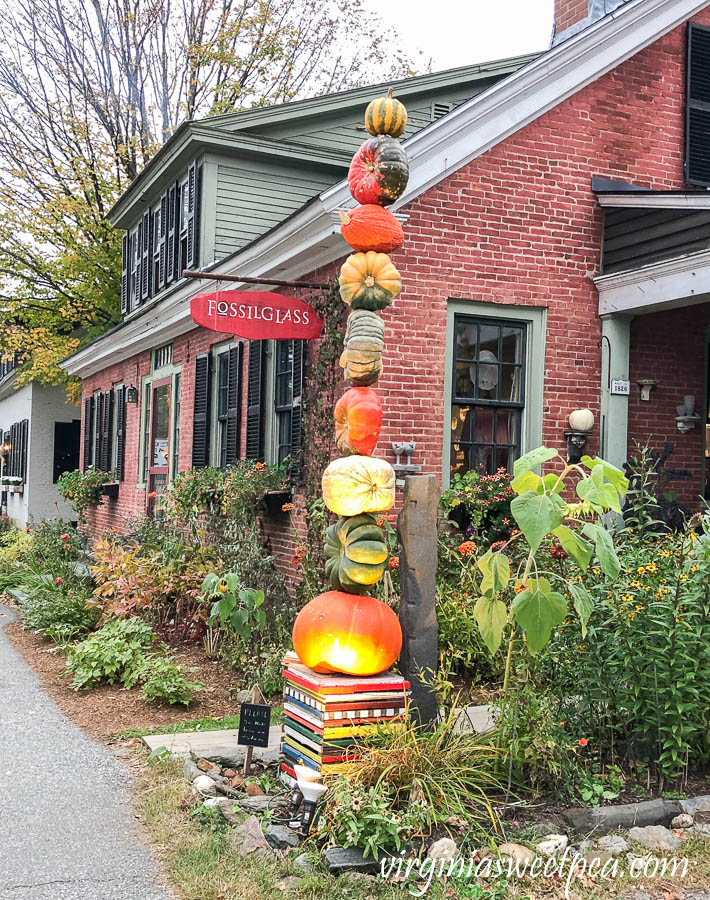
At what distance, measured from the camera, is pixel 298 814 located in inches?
169

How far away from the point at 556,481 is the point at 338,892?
6.56 feet

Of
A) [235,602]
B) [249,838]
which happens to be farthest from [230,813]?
[235,602]

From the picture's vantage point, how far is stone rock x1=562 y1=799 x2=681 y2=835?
422 cm

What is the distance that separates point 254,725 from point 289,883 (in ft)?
3.64

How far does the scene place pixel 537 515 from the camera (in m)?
4.05

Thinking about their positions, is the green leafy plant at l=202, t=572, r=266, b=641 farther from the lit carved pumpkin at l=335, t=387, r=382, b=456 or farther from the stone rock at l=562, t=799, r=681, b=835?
the stone rock at l=562, t=799, r=681, b=835

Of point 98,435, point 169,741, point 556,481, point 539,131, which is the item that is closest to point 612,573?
point 556,481

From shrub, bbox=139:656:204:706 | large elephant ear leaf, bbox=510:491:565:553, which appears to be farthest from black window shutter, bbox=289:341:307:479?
large elephant ear leaf, bbox=510:491:565:553

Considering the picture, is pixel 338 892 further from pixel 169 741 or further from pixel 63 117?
pixel 63 117

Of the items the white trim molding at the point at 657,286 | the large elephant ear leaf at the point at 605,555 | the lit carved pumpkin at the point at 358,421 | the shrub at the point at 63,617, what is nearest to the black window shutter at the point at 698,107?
the white trim molding at the point at 657,286

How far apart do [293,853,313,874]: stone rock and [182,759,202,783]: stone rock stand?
121 cm

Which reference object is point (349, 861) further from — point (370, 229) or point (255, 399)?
point (255, 399)

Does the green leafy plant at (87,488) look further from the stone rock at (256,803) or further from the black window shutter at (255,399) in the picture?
the stone rock at (256,803)

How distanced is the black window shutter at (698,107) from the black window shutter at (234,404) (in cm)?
533
